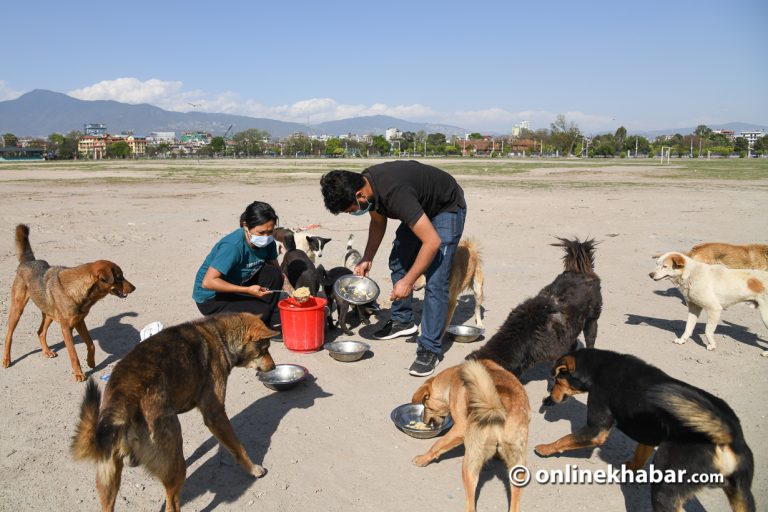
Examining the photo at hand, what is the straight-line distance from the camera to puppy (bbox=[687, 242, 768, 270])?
8672 millimetres

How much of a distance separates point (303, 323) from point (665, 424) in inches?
166

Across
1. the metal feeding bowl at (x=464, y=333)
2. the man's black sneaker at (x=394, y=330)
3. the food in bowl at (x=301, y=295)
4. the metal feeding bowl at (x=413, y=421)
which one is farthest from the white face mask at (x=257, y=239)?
the metal feeding bowl at (x=464, y=333)

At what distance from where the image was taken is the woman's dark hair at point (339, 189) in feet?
16.3

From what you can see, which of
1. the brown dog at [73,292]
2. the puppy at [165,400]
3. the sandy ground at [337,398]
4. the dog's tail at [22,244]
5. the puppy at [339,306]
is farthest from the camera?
the puppy at [339,306]

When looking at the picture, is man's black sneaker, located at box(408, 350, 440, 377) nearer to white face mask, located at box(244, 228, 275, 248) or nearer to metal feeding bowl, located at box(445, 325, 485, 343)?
metal feeding bowl, located at box(445, 325, 485, 343)

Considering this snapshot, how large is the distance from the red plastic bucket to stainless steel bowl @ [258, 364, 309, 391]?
2.10ft

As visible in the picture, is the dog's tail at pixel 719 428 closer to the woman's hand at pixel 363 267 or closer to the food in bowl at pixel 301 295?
the woman's hand at pixel 363 267

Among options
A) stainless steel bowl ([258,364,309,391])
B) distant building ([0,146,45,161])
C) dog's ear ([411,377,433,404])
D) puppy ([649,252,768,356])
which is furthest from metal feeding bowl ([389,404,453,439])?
distant building ([0,146,45,161])

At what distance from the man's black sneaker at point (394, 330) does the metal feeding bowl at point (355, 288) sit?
0.62m

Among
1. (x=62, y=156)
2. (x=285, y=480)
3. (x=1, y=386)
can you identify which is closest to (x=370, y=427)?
(x=285, y=480)

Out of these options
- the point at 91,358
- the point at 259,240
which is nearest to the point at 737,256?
the point at 259,240

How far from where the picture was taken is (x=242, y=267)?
634 centimetres

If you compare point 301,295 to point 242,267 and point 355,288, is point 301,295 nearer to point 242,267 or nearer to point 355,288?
point 242,267

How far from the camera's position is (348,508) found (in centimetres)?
387
